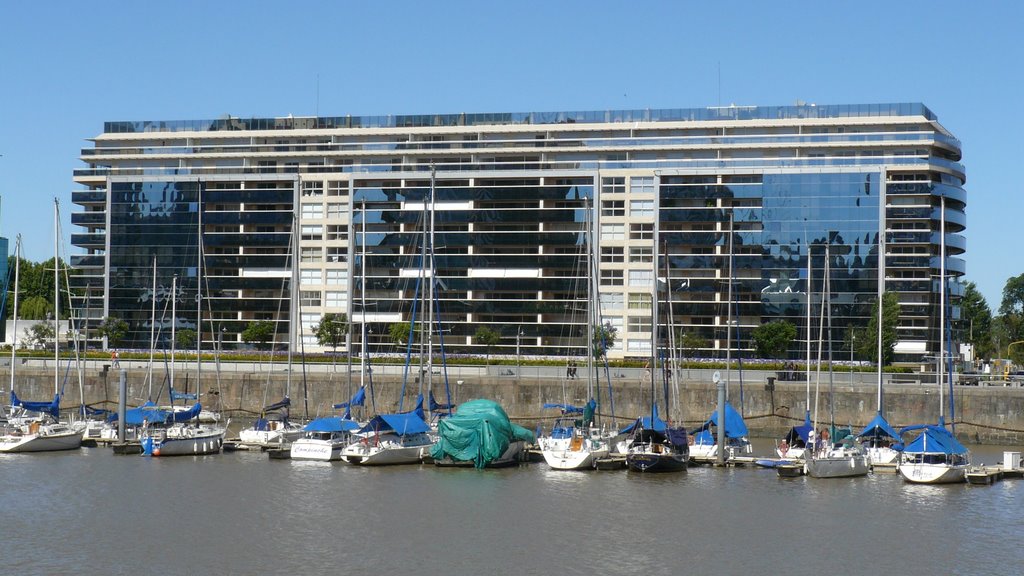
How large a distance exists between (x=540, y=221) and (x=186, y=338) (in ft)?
149

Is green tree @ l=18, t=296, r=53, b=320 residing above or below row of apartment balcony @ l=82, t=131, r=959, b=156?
below

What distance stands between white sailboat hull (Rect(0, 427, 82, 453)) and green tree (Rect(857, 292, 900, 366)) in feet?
267

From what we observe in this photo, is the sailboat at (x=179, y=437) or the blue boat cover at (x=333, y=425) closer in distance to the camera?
the blue boat cover at (x=333, y=425)

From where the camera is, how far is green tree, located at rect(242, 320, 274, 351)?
15550cm

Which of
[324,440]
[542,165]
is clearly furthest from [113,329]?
[324,440]

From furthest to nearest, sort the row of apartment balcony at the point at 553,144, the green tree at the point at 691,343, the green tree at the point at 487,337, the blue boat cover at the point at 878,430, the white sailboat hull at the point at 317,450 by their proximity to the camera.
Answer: the row of apartment balcony at the point at 553,144, the green tree at the point at 487,337, the green tree at the point at 691,343, the white sailboat hull at the point at 317,450, the blue boat cover at the point at 878,430

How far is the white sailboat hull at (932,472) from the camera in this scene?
7038cm

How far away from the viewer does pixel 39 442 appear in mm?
82500

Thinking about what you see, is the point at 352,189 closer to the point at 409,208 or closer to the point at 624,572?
the point at 409,208

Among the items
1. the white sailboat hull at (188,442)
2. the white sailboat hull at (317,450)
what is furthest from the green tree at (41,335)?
the white sailboat hull at (317,450)

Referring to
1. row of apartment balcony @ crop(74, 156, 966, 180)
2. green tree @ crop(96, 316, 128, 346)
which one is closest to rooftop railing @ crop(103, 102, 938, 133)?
row of apartment balcony @ crop(74, 156, 966, 180)

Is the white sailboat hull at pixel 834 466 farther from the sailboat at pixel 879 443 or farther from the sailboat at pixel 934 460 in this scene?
the sailboat at pixel 934 460

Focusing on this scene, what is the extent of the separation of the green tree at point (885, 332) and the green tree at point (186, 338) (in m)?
76.8

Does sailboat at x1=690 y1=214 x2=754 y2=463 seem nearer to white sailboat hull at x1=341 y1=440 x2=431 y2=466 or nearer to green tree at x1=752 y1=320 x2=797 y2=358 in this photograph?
white sailboat hull at x1=341 y1=440 x2=431 y2=466
